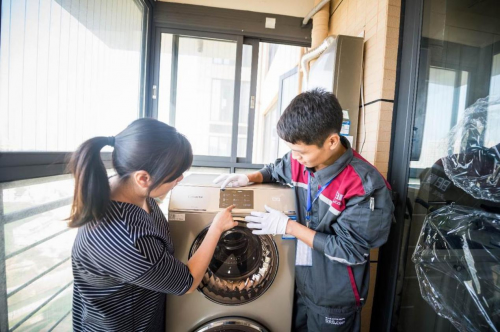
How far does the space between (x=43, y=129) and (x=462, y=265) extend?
2066mm

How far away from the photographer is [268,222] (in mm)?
1017

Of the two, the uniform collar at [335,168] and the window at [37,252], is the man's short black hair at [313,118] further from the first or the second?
the window at [37,252]

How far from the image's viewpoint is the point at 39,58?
0.99 meters

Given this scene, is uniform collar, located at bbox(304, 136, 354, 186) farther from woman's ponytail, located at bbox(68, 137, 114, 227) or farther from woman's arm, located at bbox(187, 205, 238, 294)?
woman's ponytail, located at bbox(68, 137, 114, 227)

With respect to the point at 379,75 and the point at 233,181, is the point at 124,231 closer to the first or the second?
the point at 233,181

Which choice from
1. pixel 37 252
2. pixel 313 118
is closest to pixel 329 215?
pixel 313 118

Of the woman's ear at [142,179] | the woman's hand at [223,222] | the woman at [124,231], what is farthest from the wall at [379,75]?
the woman's ear at [142,179]

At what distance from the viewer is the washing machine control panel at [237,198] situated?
1.11 m

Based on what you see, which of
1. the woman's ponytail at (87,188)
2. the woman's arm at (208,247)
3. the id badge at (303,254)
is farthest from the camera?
the id badge at (303,254)

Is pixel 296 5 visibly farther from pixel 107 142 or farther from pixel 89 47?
pixel 107 142

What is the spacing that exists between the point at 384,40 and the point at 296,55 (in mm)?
2059

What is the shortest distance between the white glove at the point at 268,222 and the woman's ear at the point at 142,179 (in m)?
0.52

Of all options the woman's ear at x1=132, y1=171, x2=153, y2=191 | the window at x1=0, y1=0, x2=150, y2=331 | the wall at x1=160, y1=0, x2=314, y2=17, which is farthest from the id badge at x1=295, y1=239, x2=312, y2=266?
the wall at x1=160, y1=0, x2=314, y2=17

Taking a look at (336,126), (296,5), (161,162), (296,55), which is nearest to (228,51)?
(296,5)
